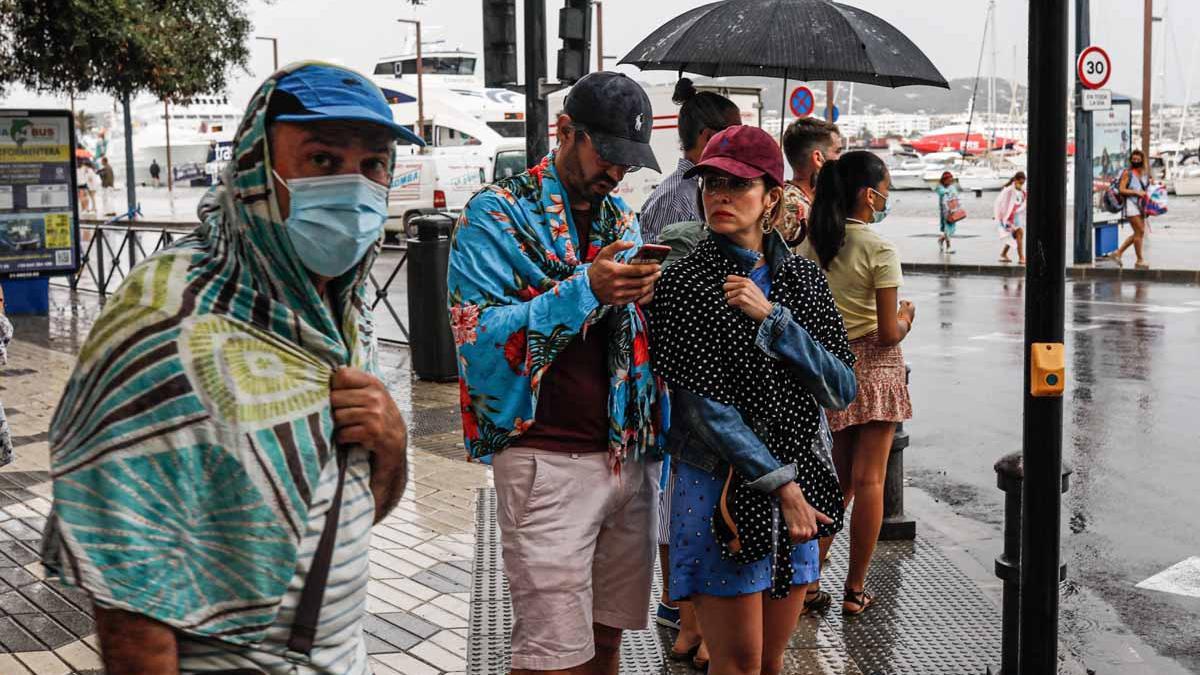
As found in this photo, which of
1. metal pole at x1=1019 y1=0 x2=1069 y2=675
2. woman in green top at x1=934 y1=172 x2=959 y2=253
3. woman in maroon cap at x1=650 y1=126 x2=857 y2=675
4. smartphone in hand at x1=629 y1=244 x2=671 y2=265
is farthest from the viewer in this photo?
woman in green top at x1=934 y1=172 x2=959 y2=253

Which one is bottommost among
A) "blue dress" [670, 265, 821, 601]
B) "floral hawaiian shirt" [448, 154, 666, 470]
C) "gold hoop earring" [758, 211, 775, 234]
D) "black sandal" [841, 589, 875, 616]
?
"black sandal" [841, 589, 875, 616]

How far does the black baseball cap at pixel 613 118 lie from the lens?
3252mm

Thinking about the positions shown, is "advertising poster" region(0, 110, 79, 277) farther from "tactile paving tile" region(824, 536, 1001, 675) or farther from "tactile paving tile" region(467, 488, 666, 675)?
"tactile paving tile" region(824, 536, 1001, 675)

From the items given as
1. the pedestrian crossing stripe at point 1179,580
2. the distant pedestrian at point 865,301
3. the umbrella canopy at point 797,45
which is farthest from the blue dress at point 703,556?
the pedestrian crossing stripe at point 1179,580

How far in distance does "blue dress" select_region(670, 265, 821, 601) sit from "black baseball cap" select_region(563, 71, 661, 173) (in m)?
0.82

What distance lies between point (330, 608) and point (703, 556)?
1517 mm

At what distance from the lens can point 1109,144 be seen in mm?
20750

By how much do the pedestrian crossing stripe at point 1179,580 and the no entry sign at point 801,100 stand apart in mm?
16725

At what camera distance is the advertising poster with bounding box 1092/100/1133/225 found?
67.0 feet

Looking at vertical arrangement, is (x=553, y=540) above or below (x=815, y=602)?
above

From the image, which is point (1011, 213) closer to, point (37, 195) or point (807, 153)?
point (37, 195)

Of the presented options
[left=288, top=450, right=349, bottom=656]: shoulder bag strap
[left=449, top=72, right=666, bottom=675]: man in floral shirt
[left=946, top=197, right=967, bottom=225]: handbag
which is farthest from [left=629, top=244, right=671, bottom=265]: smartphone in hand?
[left=946, top=197, right=967, bottom=225]: handbag

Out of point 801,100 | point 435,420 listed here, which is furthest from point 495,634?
point 801,100

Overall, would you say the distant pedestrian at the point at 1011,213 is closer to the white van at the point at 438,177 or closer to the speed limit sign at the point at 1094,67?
the speed limit sign at the point at 1094,67
